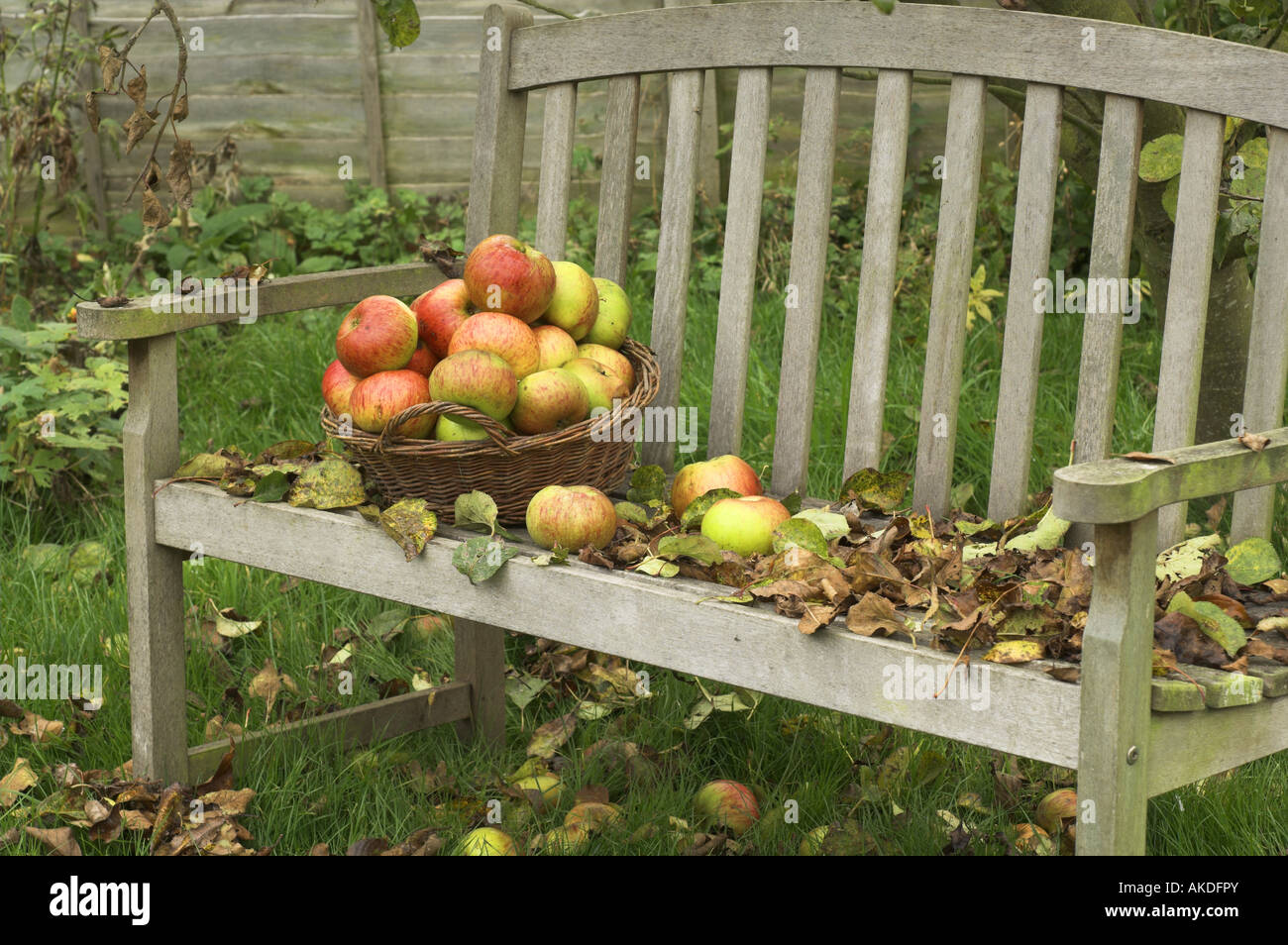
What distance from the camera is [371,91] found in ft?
16.4

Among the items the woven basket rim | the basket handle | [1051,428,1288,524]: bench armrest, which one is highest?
[1051,428,1288,524]: bench armrest

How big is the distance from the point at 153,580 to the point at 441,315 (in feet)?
1.90

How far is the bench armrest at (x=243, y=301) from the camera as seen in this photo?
1.97 meters

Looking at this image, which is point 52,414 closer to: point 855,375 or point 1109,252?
point 855,375

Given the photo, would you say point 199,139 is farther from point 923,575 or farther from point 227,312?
point 923,575

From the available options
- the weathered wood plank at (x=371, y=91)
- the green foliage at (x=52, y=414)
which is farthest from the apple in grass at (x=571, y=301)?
the weathered wood plank at (x=371, y=91)

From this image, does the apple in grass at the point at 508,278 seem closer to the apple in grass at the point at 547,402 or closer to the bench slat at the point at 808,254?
the apple in grass at the point at 547,402

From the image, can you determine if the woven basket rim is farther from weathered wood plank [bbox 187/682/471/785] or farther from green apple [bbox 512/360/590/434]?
weathered wood plank [bbox 187/682/471/785]

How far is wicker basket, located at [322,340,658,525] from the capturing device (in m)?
1.78

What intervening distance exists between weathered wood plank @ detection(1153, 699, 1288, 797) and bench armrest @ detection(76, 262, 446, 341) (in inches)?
53.2

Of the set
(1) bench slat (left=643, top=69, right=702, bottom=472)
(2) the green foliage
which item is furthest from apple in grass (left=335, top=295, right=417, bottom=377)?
(2) the green foliage
